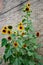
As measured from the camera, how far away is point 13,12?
3.50m

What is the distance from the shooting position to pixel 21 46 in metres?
2.31

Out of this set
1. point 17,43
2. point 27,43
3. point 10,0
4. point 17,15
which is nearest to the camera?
point 17,43

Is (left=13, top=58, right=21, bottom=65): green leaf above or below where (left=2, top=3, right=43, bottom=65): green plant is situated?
below

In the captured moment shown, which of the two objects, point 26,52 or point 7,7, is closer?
point 26,52

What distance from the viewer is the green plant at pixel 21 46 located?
2.31m

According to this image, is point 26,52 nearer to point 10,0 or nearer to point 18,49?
point 18,49

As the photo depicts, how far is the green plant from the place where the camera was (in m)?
2.31

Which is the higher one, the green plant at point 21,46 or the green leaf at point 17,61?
the green plant at point 21,46

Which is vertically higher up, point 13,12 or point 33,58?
point 13,12

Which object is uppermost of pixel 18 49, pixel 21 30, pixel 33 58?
pixel 21 30

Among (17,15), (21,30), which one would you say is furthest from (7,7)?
(21,30)

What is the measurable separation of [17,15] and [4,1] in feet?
1.82

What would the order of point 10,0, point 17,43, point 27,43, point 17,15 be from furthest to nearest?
point 10,0 < point 17,15 < point 27,43 < point 17,43

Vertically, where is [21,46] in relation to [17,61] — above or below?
above
